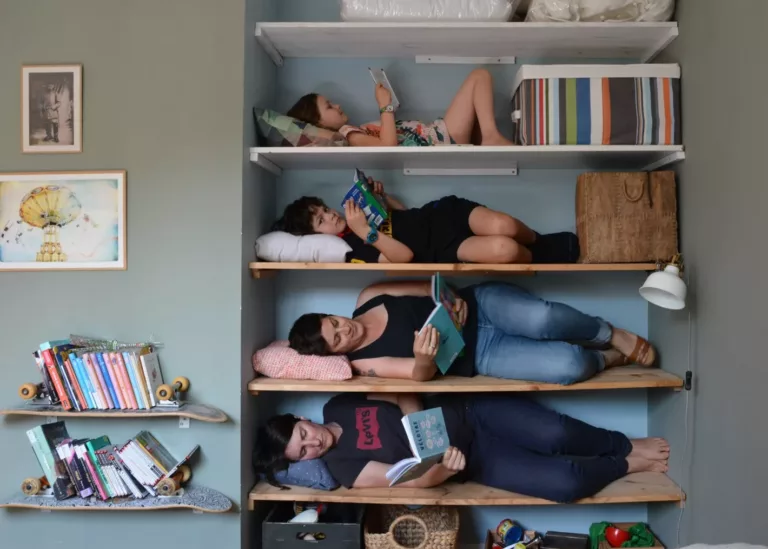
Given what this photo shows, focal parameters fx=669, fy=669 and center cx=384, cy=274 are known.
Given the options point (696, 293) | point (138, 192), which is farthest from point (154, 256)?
point (696, 293)

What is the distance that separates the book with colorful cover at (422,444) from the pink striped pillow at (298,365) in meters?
0.36

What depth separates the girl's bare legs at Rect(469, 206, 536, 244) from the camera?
8.43 ft

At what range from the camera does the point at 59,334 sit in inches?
100

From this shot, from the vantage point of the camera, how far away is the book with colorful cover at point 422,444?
90.6 inches

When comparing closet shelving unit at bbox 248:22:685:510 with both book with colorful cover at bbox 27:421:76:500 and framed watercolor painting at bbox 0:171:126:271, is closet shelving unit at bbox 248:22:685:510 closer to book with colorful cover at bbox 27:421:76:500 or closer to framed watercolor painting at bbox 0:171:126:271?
framed watercolor painting at bbox 0:171:126:271

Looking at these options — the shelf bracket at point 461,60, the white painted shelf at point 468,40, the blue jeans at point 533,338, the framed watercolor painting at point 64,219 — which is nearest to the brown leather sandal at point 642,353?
the blue jeans at point 533,338

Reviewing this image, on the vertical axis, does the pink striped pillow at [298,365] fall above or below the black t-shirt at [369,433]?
above

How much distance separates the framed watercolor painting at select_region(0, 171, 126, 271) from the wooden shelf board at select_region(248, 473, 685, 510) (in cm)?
108

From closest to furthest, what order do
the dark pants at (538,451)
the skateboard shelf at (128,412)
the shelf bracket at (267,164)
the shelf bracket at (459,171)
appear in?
the skateboard shelf at (128,412), the dark pants at (538,451), the shelf bracket at (267,164), the shelf bracket at (459,171)

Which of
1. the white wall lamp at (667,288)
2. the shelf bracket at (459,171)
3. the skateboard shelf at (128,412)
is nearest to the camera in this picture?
the white wall lamp at (667,288)

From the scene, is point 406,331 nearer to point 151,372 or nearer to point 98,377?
point 151,372

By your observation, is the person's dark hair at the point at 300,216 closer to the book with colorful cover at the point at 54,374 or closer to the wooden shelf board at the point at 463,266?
the wooden shelf board at the point at 463,266

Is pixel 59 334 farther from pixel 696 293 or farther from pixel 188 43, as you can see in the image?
pixel 696 293

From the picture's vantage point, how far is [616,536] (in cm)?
272
